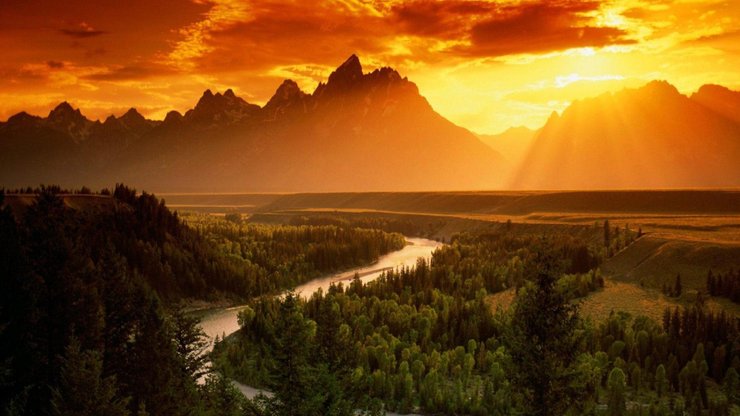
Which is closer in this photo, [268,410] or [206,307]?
[268,410]

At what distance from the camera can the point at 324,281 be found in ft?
452

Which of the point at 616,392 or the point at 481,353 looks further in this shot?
the point at 481,353

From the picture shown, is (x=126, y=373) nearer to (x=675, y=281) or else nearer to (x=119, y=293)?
(x=119, y=293)

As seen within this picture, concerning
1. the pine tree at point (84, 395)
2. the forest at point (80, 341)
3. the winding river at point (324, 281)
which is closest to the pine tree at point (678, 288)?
the winding river at point (324, 281)

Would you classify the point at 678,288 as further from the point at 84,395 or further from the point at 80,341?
the point at 84,395

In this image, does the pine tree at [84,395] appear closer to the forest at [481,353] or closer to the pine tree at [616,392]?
the forest at [481,353]

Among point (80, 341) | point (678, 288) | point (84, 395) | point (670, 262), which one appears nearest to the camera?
point (84, 395)

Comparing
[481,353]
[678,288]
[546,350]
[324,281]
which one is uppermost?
→ [546,350]

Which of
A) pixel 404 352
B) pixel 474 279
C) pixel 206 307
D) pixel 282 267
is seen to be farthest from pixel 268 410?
pixel 282 267

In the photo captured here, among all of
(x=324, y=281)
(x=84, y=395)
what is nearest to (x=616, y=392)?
(x=84, y=395)

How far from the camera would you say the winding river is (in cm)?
9369

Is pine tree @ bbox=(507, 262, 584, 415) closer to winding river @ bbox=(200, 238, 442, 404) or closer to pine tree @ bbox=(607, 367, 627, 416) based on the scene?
pine tree @ bbox=(607, 367, 627, 416)

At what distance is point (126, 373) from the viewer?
4231cm

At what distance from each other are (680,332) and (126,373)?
63960 mm
